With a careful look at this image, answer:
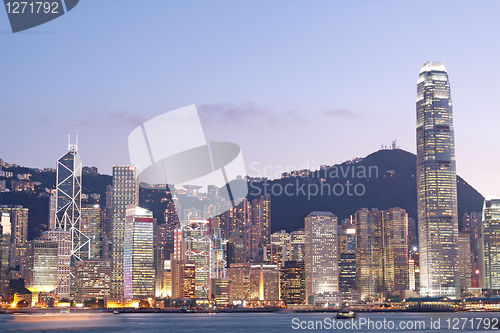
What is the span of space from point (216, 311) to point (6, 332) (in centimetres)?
5868

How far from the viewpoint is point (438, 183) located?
440 feet

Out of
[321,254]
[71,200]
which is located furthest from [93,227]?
[321,254]

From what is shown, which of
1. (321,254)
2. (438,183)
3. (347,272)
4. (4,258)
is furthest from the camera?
(347,272)

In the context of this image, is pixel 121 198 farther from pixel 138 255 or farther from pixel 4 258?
pixel 4 258

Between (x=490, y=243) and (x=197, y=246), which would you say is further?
(x=490, y=243)

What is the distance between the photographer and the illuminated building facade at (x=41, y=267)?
395 ft

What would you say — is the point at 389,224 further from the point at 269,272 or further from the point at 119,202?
the point at 119,202

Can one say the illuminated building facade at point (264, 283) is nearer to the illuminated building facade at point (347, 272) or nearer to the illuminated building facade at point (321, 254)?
the illuminated building facade at point (321, 254)

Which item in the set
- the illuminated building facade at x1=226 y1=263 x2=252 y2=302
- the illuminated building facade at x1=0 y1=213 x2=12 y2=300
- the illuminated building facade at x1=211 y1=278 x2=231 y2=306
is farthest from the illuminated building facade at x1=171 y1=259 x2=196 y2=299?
the illuminated building facade at x1=0 y1=213 x2=12 y2=300

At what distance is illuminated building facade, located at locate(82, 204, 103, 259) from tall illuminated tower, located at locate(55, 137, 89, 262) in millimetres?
1414

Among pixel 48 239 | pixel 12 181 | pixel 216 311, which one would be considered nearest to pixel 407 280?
pixel 216 311

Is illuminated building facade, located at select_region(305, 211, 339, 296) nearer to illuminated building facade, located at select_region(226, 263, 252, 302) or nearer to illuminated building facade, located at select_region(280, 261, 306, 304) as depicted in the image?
illuminated building facade, located at select_region(280, 261, 306, 304)

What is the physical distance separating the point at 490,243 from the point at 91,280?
72.1m

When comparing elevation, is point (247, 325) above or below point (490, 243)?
below
